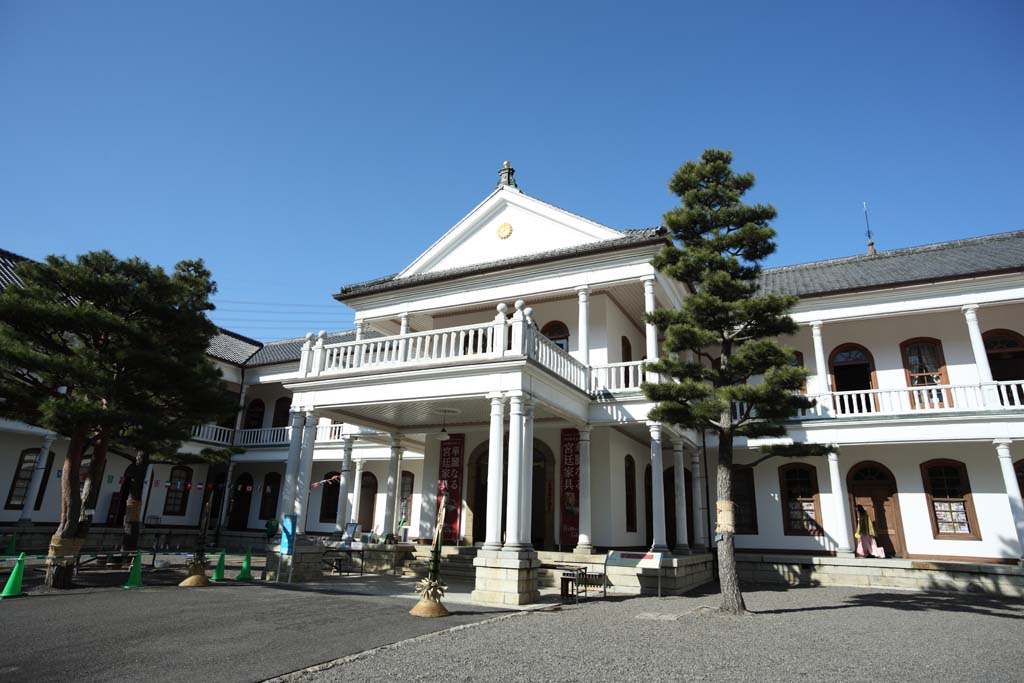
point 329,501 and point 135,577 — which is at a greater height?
point 329,501

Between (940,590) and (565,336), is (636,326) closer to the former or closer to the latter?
(565,336)

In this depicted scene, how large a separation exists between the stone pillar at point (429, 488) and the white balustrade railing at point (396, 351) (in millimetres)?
4927

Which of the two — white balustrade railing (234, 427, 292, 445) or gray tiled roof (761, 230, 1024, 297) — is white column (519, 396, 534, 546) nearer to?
gray tiled roof (761, 230, 1024, 297)

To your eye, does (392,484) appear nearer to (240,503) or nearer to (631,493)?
(631,493)

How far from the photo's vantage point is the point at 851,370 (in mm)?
19000

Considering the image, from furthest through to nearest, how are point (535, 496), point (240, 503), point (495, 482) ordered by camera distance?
point (240, 503) → point (535, 496) → point (495, 482)

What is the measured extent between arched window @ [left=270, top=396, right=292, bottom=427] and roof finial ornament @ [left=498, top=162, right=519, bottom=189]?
15570 millimetres

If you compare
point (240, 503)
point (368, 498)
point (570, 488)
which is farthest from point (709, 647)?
point (240, 503)

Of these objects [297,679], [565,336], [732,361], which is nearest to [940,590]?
[732,361]

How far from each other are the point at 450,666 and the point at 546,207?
45.2 ft

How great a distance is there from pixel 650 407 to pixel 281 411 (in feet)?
65.1

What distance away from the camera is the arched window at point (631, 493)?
1672 centimetres

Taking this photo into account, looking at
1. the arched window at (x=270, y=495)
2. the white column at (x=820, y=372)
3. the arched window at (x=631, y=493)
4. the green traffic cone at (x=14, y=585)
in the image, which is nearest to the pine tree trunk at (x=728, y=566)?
the arched window at (x=631, y=493)

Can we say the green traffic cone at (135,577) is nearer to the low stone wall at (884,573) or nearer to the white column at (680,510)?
the white column at (680,510)
